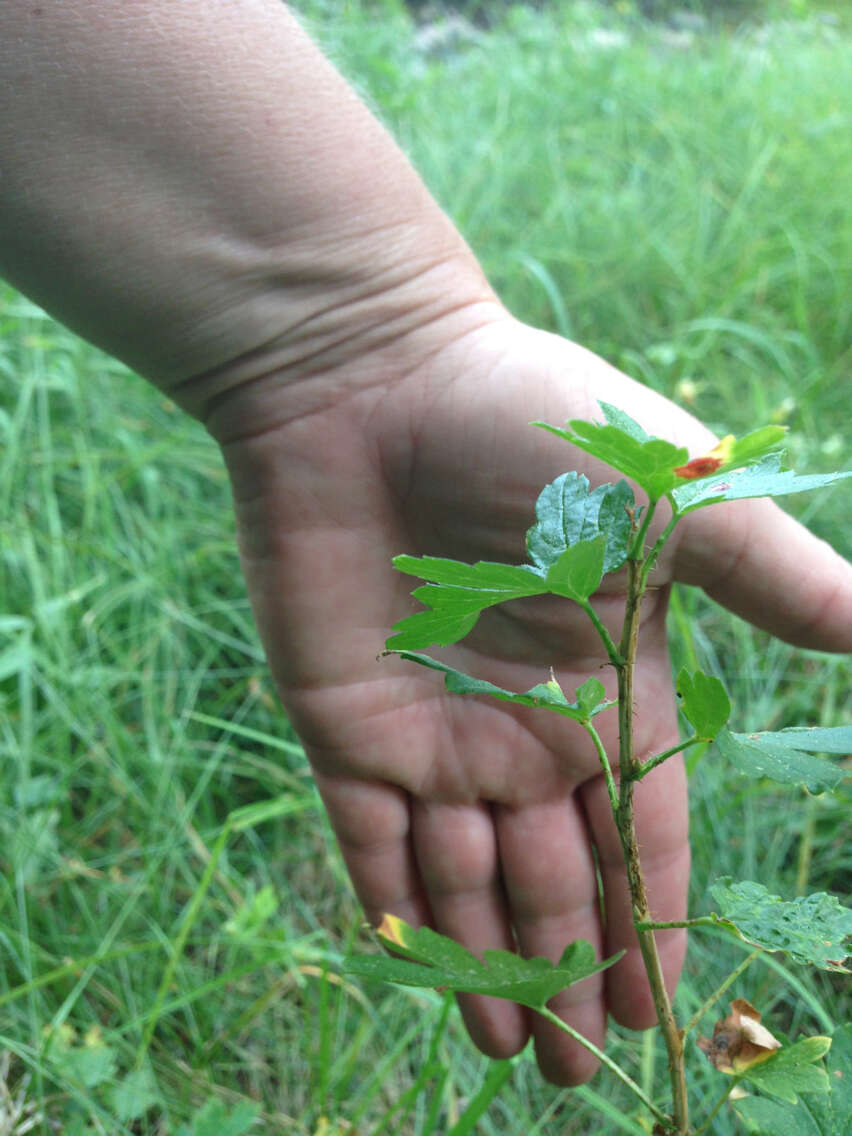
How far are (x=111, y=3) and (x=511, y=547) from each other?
72 cm

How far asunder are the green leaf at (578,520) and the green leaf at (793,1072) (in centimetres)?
30

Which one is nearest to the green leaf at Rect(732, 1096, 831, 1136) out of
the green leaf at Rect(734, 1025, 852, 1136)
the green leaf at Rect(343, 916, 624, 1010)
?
the green leaf at Rect(734, 1025, 852, 1136)

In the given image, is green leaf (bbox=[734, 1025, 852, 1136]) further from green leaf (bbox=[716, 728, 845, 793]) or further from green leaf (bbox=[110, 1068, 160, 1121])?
green leaf (bbox=[110, 1068, 160, 1121])

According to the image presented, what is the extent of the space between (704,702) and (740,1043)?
0.76ft

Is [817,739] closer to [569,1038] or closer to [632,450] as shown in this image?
[632,450]

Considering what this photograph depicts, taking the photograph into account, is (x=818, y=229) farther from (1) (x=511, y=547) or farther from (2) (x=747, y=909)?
(2) (x=747, y=909)

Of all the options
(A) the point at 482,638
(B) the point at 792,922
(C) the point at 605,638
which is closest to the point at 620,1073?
(B) the point at 792,922

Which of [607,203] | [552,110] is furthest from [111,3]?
[552,110]

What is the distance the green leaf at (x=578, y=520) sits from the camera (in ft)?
1.78

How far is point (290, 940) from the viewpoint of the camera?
4.44 ft

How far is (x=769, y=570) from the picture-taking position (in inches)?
38.9

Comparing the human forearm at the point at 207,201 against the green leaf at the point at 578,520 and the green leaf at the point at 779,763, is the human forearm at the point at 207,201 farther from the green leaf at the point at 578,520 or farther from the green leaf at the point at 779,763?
the green leaf at the point at 779,763

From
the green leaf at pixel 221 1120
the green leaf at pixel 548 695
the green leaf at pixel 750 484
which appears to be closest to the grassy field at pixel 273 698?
the green leaf at pixel 221 1120

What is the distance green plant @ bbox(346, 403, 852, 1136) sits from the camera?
19.2 inches
